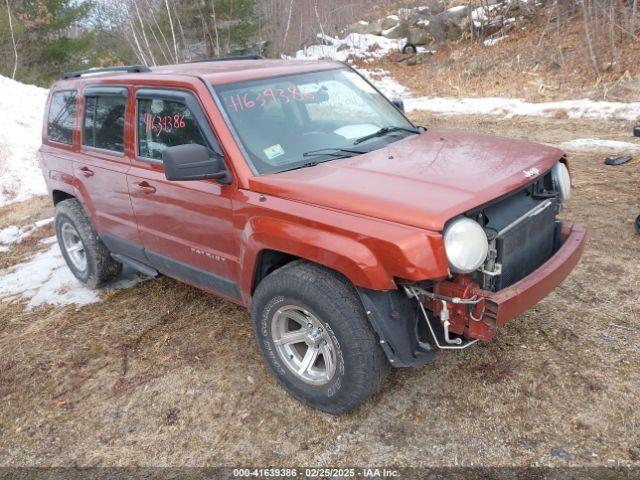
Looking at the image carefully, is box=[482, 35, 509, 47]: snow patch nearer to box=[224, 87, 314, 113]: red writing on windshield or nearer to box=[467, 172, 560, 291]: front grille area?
box=[224, 87, 314, 113]: red writing on windshield

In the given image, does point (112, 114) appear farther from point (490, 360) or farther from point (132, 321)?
point (490, 360)

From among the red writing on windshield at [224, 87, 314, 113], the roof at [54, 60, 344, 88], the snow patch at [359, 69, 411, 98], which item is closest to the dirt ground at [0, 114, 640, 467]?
the red writing on windshield at [224, 87, 314, 113]

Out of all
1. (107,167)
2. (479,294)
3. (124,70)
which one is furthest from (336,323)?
(124,70)

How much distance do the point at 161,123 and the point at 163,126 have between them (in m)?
0.03

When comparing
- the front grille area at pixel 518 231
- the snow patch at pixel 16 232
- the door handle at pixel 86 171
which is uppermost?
the door handle at pixel 86 171

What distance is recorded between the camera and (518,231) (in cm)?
281

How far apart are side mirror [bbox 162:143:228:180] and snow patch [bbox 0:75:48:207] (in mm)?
7682

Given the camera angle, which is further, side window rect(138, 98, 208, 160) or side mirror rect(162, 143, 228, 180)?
side window rect(138, 98, 208, 160)

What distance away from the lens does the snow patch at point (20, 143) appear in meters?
9.77

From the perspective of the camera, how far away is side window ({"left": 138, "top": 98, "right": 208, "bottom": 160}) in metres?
3.46

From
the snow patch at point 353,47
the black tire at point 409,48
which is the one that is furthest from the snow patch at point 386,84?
the snow patch at point 353,47

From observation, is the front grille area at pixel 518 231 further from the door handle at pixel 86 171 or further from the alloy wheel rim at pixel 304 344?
the door handle at pixel 86 171

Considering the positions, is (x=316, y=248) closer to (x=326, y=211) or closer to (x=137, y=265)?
A: (x=326, y=211)

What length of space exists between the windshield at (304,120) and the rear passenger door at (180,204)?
242mm
